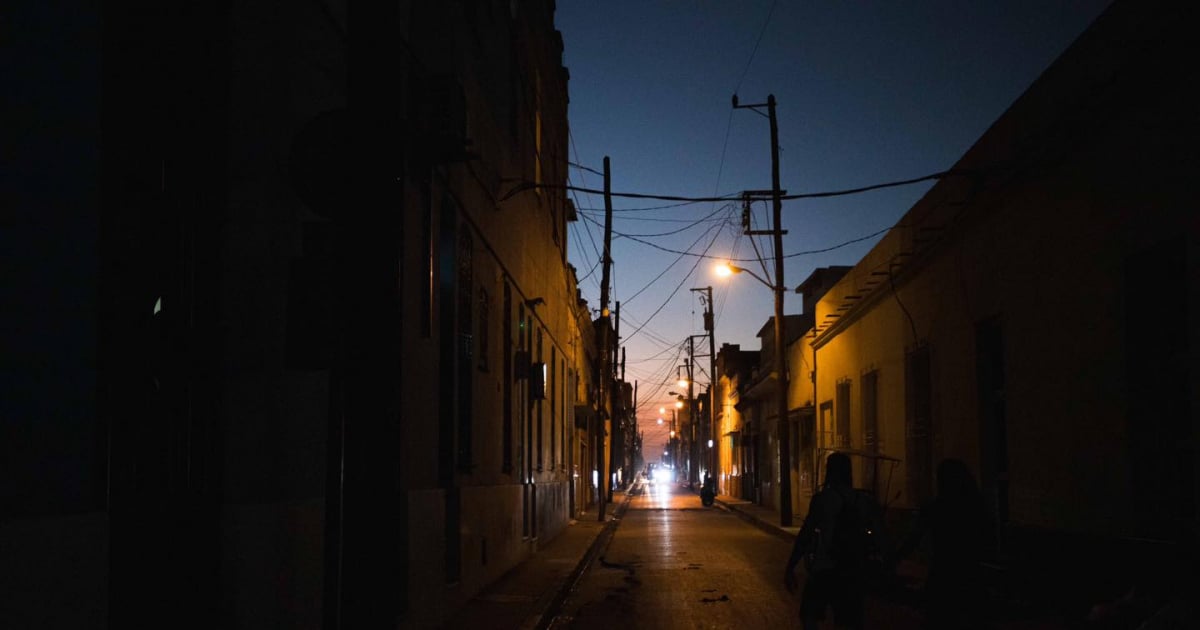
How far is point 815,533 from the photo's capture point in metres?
7.82

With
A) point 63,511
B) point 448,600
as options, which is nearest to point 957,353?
point 448,600

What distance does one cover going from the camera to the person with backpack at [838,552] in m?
7.53

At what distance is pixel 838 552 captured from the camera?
7598mm

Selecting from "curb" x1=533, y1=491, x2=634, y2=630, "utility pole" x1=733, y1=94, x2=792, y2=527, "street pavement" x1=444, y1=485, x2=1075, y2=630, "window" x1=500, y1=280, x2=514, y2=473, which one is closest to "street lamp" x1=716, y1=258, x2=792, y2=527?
"utility pole" x1=733, y1=94, x2=792, y2=527

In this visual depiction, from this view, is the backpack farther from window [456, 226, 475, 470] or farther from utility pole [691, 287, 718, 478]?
utility pole [691, 287, 718, 478]

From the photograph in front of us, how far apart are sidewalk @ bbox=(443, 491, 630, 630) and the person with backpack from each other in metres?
4.34

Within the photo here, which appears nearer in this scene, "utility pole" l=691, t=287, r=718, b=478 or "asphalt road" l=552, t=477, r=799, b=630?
"asphalt road" l=552, t=477, r=799, b=630

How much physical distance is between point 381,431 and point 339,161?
150cm

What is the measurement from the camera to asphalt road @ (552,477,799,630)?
12.3 metres

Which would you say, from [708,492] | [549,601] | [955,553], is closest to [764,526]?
[708,492]

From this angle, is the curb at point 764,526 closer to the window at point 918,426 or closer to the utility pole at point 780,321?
the utility pole at point 780,321

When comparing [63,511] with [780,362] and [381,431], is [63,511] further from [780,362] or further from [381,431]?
[780,362]

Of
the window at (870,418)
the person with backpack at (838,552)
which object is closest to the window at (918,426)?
the window at (870,418)

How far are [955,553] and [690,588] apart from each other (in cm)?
829
